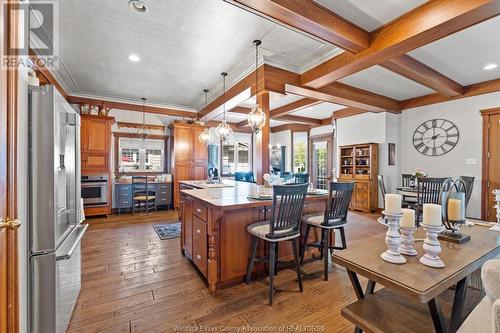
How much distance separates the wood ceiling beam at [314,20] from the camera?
2.08m

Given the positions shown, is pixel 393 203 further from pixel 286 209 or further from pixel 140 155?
pixel 140 155

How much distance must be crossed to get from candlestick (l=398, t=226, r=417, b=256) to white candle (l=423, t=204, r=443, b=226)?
0.41ft

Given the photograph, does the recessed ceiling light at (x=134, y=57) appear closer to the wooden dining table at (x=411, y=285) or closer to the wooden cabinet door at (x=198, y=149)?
the wooden cabinet door at (x=198, y=149)

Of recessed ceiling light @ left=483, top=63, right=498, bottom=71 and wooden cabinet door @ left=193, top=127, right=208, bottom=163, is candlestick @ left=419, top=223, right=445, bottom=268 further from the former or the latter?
wooden cabinet door @ left=193, top=127, right=208, bottom=163

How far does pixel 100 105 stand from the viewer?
5.54m

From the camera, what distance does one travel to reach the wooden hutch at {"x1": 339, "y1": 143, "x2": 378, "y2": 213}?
582 centimetres

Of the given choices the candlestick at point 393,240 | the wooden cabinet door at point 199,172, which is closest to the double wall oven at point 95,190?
the wooden cabinet door at point 199,172

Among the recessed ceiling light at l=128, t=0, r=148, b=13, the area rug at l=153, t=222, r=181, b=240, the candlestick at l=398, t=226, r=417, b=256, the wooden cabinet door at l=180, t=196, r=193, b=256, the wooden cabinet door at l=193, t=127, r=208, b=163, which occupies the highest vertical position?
the recessed ceiling light at l=128, t=0, r=148, b=13

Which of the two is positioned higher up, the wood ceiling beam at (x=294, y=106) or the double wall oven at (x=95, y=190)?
the wood ceiling beam at (x=294, y=106)

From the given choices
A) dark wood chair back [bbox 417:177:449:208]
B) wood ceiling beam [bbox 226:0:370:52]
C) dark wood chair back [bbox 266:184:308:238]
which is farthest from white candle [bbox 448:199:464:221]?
dark wood chair back [bbox 417:177:449:208]

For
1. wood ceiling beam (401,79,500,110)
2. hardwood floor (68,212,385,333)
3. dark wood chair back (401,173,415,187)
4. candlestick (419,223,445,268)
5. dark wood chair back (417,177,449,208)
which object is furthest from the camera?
dark wood chair back (401,173,415,187)

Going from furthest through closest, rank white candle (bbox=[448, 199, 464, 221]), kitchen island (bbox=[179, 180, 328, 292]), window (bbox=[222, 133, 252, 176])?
window (bbox=[222, 133, 252, 176])
kitchen island (bbox=[179, 180, 328, 292])
white candle (bbox=[448, 199, 464, 221])

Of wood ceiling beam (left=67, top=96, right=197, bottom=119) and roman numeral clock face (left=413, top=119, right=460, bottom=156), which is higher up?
wood ceiling beam (left=67, top=96, right=197, bottom=119)

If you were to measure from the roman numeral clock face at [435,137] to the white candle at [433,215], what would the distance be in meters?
5.23
